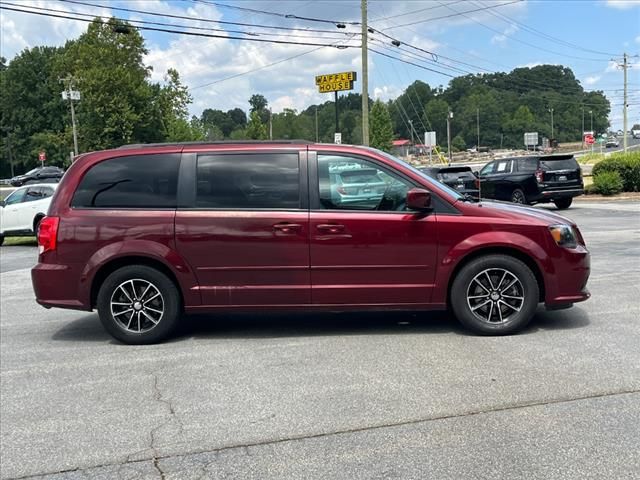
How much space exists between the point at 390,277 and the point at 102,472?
10.0 ft

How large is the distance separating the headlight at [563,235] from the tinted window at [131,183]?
3.56m

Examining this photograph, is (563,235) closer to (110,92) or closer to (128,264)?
(128,264)

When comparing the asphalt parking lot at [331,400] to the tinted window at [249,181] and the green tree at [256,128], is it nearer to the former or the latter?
→ the tinted window at [249,181]

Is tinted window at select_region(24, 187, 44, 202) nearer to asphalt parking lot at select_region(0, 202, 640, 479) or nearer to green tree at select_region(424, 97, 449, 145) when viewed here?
asphalt parking lot at select_region(0, 202, 640, 479)

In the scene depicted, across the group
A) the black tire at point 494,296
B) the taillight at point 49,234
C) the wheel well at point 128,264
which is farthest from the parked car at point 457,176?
the taillight at point 49,234

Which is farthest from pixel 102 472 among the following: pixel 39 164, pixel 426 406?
pixel 39 164

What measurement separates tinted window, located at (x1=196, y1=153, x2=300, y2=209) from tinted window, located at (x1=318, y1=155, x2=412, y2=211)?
26 centimetres

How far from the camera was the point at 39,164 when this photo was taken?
3467 inches

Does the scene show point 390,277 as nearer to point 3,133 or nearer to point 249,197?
point 249,197

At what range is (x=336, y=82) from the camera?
4053 centimetres

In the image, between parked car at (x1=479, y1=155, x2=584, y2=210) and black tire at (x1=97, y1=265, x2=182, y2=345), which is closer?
black tire at (x1=97, y1=265, x2=182, y2=345)

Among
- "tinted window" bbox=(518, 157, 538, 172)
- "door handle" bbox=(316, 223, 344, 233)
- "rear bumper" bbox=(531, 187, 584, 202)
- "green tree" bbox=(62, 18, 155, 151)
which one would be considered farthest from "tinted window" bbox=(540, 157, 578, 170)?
"green tree" bbox=(62, 18, 155, 151)

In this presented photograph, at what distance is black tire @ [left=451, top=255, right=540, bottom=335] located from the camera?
557 centimetres

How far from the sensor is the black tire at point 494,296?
18.3 ft
